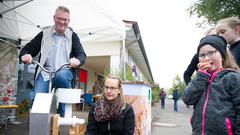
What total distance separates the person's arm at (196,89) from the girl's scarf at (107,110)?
42.8 inches

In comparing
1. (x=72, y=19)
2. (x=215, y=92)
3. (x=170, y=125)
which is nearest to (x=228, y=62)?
(x=215, y=92)

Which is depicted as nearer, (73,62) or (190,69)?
(73,62)

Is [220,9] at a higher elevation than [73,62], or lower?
higher

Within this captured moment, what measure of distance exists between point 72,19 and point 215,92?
4.58 meters

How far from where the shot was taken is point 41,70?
3162 mm

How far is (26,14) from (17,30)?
2.83 ft

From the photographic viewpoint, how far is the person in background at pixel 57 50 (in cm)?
312

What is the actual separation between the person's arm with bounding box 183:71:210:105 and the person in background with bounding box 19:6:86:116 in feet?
4.02

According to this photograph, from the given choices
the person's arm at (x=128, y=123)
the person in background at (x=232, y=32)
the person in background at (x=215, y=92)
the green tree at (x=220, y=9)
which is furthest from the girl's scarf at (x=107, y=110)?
the green tree at (x=220, y=9)

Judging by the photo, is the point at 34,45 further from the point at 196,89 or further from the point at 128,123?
the point at 196,89

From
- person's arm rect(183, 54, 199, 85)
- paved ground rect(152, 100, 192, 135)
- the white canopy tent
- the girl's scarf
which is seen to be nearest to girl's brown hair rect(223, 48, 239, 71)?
person's arm rect(183, 54, 199, 85)

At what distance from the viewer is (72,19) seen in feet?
20.5

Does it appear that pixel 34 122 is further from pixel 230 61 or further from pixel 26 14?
pixel 26 14

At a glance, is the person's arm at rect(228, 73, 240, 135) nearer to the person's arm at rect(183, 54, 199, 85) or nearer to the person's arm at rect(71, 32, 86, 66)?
the person's arm at rect(183, 54, 199, 85)
